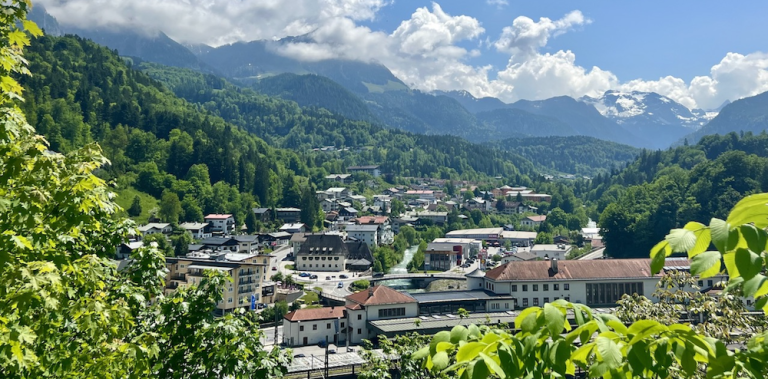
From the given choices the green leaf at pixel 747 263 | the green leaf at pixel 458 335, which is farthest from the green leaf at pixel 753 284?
the green leaf at pixel 458 335

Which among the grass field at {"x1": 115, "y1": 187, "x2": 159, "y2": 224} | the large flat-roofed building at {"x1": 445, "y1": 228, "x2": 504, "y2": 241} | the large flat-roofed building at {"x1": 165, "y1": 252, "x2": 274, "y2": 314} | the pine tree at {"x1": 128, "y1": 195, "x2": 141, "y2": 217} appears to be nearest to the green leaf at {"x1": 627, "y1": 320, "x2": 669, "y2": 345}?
the large flat-roofed building at {"x1": 165, "y1": 252, "x2": 274, "y2": 314}

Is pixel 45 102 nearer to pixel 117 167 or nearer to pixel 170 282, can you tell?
pixel 117 167

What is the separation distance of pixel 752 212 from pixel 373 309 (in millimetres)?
35837

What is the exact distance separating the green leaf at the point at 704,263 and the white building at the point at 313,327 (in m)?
34.3

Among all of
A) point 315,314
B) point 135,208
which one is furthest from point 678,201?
point 135,208

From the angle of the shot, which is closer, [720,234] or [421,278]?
[720,234]

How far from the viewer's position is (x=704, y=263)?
192 centimetres

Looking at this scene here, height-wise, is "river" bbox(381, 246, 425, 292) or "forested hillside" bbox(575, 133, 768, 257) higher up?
"forested hillside" bbox(575, 133, 768, 257)

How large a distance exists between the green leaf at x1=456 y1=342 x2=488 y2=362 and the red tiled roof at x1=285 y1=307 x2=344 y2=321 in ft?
112

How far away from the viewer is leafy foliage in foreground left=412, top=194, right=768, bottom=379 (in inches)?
75.4

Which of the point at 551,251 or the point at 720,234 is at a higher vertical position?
the point at 720,234

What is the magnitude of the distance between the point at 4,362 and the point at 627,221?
76253 millimetres

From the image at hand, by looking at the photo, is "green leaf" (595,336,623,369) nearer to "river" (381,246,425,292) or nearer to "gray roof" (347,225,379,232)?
"river" (381,246,425,292)

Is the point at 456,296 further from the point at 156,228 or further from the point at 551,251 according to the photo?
the point at 156,228
